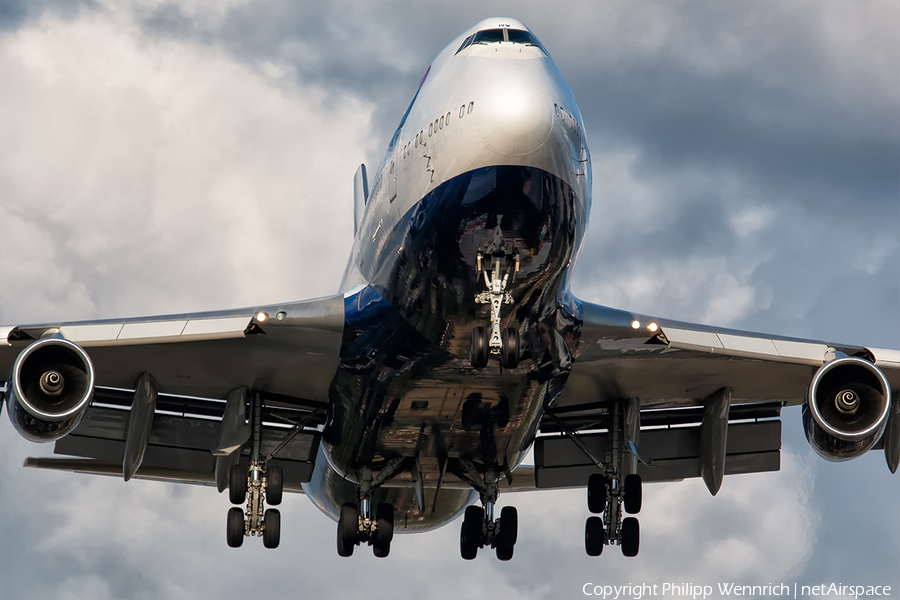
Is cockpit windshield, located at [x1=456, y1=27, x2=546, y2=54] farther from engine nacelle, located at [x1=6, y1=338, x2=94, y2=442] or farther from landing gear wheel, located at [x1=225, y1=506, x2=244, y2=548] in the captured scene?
landing gear wheel, located at [x1=225, y1=506, x2=244, y2=548]

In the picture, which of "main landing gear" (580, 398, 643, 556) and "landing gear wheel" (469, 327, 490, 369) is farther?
"main landing gear" (580, 398, 643, 556)

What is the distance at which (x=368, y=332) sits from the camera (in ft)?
63.1

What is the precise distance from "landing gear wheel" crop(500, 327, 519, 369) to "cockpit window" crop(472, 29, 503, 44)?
4.20 m

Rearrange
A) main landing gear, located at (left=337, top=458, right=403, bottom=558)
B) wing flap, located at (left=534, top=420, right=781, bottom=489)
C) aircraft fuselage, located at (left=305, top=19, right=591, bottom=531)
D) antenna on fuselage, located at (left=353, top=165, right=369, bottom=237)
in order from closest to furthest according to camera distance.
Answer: aircraft fuselage, located at (left=305, top=19, right=591, bottom=531) < main landing gear, located at (left=337, top=458, right=403, bottom=558) < wing flap, located at (left=534, top=420, right=781, bottom=489) < antenna on fuselage, located at (left=353, top=165, right=369, bottom=237)

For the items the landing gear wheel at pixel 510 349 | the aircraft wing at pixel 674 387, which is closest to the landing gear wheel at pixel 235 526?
the aircraft wing at pixel 674 387

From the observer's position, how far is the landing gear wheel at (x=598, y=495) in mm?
23625

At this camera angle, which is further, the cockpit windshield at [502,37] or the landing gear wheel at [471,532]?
the landing gear wheel at [471,532]

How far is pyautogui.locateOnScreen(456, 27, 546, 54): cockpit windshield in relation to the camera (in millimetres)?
16844

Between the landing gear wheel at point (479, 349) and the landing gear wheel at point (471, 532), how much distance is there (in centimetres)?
829

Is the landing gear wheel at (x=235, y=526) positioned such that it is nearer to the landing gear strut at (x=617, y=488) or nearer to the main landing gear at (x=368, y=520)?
the main landing gear at (x=368, y=520)

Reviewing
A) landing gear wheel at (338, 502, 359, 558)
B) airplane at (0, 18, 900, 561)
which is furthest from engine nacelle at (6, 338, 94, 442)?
landing gear wheel at (338, 502, 359, 558)

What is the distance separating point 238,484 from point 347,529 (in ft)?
8.41

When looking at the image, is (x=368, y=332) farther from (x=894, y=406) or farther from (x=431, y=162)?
(x=894, y=406)

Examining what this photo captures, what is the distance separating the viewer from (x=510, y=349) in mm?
16422
